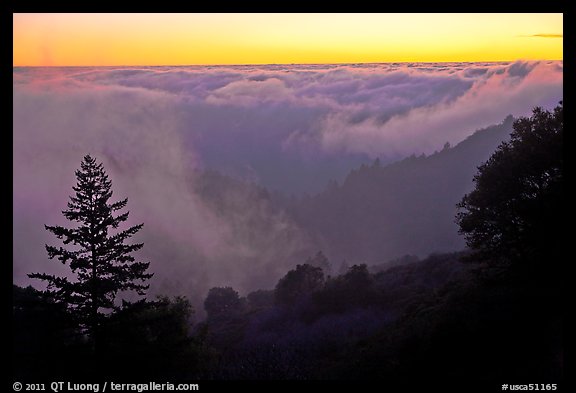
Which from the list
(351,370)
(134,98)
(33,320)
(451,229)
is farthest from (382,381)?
(134,98)

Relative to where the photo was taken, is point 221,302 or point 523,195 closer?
point 523,195

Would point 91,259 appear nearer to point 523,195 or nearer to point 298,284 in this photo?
point 523,195

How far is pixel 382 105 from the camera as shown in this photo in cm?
12056

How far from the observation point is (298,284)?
38.8m

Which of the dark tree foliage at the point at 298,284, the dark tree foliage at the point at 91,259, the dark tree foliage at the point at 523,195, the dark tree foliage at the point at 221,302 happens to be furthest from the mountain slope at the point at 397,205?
the dark tree foliage at the point at 91,259

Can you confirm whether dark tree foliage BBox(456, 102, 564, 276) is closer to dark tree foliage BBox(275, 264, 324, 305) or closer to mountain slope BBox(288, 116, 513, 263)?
dark tree foliage BBox(275, 264, 324, 305)

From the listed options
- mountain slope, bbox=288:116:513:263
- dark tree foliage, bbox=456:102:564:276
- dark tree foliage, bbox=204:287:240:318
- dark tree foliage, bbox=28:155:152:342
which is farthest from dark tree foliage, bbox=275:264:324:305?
mountain slope, bbox=288:116:513:263

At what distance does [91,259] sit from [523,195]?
1727 cm

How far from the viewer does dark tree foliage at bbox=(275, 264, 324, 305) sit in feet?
125

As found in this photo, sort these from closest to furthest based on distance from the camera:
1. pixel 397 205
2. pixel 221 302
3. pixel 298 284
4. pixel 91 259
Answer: pixel 91 259 → pixel 298 284 → pixel 221 302 → pixel 397 205

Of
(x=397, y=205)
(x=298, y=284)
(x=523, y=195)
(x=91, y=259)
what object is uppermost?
(x=397, y=205)

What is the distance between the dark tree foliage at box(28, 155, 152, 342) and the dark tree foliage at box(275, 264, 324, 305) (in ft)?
65.5

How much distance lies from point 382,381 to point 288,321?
50.9ft

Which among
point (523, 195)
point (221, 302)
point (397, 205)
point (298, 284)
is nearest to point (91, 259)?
point (523, 195)
